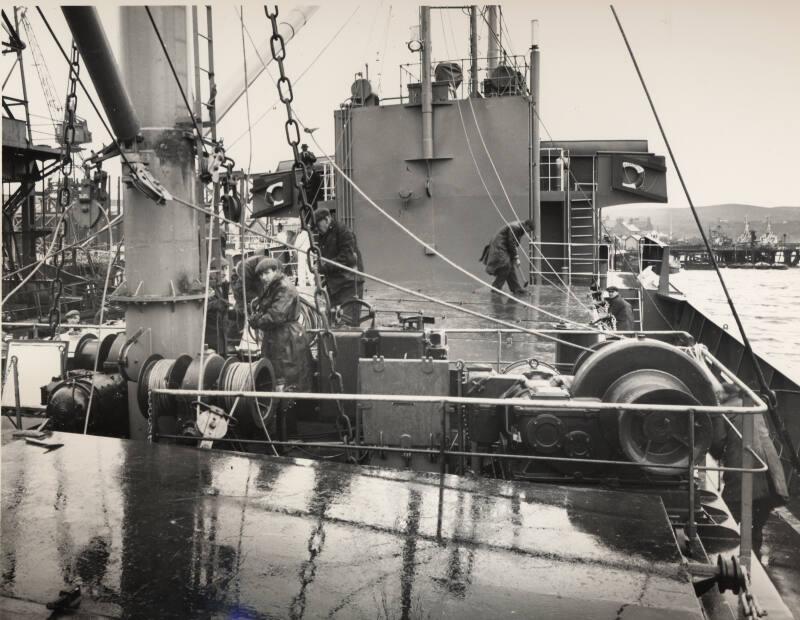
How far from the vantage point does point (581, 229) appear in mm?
14953

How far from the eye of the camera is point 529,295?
11086 mm

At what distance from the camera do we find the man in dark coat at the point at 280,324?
19.5 feet

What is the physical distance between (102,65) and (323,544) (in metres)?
3.10

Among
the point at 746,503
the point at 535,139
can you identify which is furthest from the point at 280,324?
the point at 535,139

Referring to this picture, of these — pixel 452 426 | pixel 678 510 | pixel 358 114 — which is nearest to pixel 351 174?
pixel 358 114

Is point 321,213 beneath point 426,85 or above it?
beneath

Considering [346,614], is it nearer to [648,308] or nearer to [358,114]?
[358,114]

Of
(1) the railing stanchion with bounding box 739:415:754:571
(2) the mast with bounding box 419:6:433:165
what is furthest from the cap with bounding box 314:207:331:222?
(2) the mast with bounding box 419:6:433:165

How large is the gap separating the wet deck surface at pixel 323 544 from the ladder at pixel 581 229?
1186 cm

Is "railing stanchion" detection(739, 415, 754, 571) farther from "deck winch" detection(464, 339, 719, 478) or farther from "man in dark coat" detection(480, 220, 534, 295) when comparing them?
"man in dark coat" detection(480, 220, 534, 295)

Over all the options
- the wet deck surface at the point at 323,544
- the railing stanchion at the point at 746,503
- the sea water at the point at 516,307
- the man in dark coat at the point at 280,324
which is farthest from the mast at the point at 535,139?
the wet deck surface at the point at 323,544

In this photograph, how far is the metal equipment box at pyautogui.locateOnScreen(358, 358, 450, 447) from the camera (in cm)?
518

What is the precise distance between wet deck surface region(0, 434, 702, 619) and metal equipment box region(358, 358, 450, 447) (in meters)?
1.31

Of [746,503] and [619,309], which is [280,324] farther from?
[619,309]
